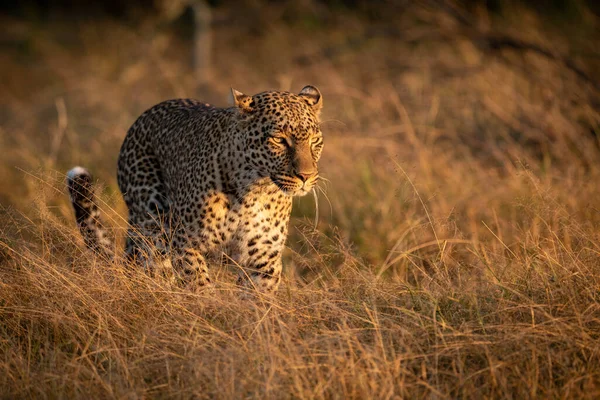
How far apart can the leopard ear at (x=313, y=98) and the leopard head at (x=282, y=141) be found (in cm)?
17

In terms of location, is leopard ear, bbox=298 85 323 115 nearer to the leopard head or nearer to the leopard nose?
the leopard head

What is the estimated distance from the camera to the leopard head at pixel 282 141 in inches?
196

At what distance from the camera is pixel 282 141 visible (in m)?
5.05

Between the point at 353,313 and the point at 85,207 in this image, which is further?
the point at 85,207

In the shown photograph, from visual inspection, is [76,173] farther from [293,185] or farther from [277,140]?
[293,185]

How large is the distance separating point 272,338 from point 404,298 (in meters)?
0.88

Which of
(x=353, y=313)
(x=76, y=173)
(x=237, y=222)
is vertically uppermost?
(x=76, y=173)

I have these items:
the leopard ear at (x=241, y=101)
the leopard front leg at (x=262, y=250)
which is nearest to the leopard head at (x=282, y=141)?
the leopard ear at (x=241, y=101)

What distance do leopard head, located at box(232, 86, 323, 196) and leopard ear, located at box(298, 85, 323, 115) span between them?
0.17 meters

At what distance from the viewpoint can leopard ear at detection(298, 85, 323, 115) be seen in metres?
5.41

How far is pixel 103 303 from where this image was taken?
438 cm

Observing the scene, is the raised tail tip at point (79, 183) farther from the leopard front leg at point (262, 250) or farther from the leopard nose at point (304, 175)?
the leopard nose at point (304, 175)

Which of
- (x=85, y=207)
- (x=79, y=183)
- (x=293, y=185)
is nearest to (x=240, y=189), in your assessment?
(x=293, y=185)

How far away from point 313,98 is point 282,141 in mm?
628
